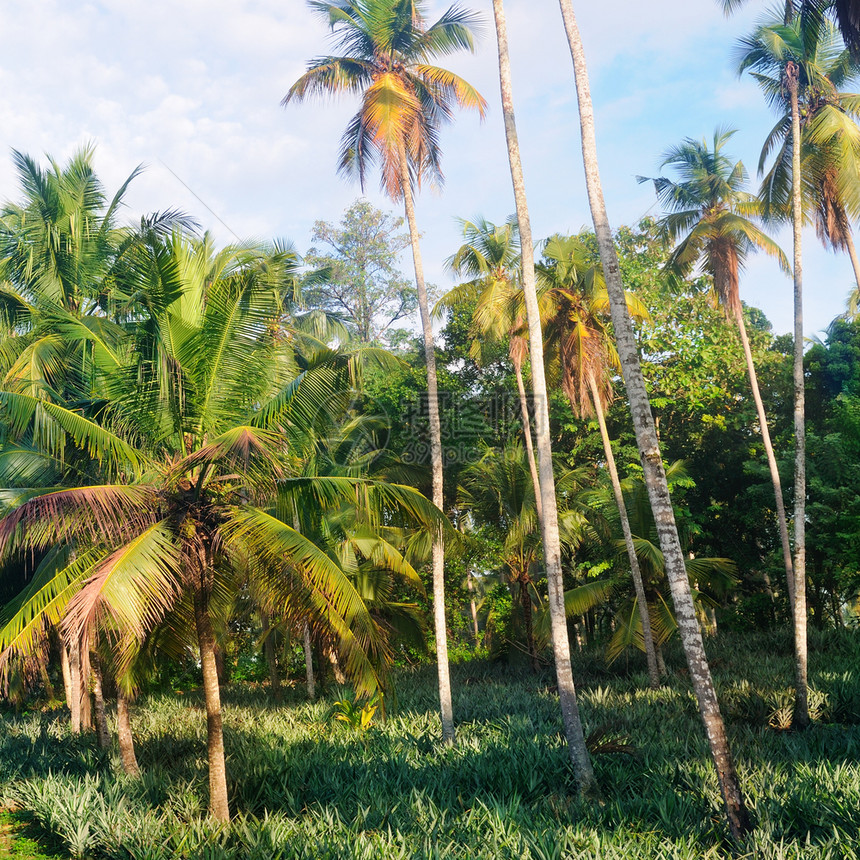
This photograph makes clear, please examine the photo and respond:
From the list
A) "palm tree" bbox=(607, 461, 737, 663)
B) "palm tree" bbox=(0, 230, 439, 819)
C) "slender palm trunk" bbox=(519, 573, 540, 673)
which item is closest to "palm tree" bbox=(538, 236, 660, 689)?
"palm tree" bbox=(607, 461, 737, 663)

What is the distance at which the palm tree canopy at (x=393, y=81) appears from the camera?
13.6m

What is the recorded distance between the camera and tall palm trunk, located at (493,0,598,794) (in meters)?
9.33

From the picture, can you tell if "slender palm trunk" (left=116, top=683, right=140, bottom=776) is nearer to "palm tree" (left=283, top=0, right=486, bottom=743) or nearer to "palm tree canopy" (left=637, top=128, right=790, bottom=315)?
"palm tree" (left=283, top=0, right=486, bottom=743)

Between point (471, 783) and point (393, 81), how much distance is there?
12.1m

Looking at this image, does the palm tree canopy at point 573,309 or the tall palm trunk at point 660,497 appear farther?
the palm tree canopy at point 573,309

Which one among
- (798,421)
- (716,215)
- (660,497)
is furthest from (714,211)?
(660,497)

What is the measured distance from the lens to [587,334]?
18125mm

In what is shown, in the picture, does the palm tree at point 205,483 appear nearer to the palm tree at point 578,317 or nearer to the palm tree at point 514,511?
the palm tree at point 578,317

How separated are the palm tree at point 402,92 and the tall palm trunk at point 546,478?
2.99 m

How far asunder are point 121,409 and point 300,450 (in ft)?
7.43

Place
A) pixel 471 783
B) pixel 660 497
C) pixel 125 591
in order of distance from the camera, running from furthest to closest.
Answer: pixel 471 783 → pixel 660 497 → pixel 125 591

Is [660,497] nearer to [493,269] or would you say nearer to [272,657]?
[493,269]

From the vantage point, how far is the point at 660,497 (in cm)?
793

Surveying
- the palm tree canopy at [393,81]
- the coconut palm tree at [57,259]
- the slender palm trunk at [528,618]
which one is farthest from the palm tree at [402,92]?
→ the slender palm trunk at [528,618]
